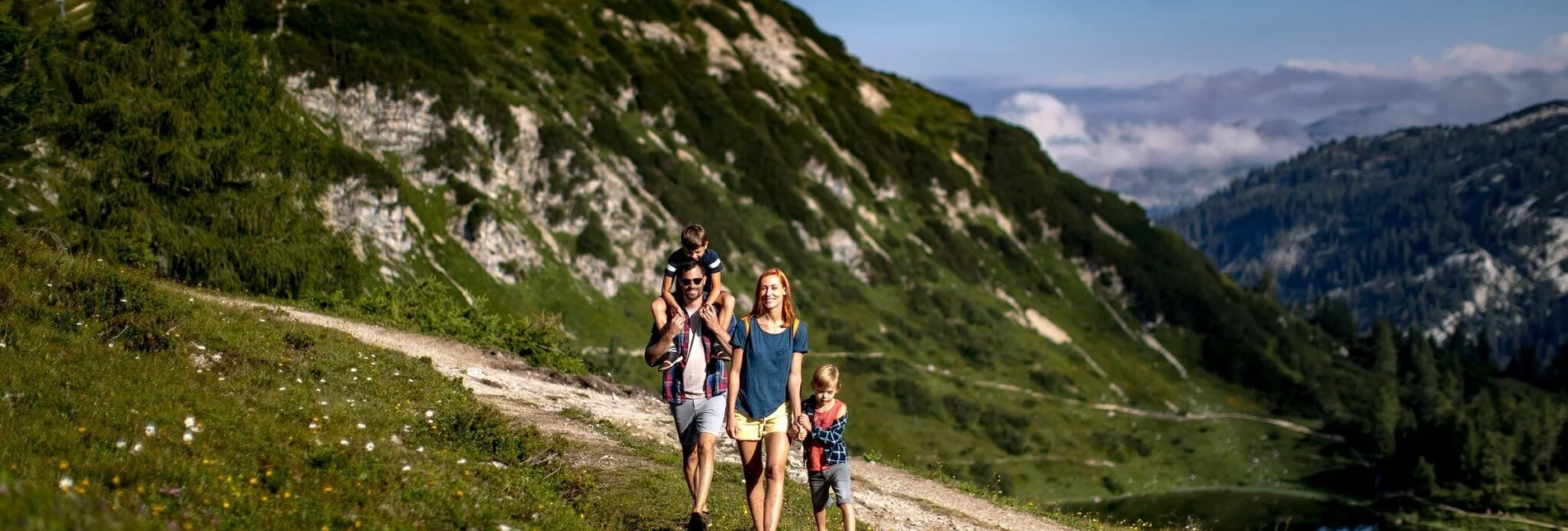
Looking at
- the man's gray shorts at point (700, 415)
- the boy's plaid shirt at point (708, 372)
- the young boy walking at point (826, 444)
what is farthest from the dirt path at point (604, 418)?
the young boy walking at point (826, 444)

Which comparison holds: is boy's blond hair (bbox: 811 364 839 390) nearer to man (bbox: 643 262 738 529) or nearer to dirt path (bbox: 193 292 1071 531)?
man (bbox: 643 262 738 529)

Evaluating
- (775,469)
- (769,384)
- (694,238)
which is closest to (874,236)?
(694,238)

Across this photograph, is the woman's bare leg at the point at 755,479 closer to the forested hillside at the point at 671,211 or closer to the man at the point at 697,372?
the man at the point at 697,372

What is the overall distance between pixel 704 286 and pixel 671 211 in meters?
98.8

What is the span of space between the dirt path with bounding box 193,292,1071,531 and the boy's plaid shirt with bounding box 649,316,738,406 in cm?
441

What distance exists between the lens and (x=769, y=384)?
39.9ft

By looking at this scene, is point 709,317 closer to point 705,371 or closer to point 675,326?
point 675,326

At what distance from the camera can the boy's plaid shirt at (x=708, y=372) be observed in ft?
40.9

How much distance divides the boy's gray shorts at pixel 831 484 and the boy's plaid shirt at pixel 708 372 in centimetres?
163

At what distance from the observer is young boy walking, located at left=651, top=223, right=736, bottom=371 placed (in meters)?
12.4

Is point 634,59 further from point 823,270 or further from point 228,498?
point 228,498

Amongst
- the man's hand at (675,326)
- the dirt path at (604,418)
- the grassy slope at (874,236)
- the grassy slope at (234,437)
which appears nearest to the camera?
the grassy slope at (234,437)

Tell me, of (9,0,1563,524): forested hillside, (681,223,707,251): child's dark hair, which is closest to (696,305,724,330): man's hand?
(681,223,707,251): child's dark hair

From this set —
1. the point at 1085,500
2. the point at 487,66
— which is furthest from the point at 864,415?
the point at 487,66
